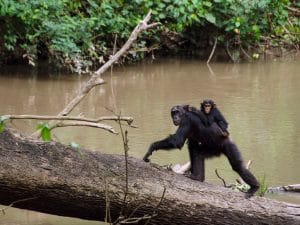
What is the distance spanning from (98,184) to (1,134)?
2.36 feet

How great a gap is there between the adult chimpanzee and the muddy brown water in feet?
3.31

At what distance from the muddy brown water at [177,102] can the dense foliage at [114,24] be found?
1.80 feet

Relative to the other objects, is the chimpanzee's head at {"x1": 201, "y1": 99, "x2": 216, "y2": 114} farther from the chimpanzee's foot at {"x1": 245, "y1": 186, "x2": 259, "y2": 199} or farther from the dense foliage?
the dense foliage

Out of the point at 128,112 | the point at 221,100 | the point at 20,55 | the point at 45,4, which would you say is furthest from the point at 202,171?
the point at 20,55

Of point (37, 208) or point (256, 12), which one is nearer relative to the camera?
point (37, 208)

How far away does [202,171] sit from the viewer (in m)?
5.57

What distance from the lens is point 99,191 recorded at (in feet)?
15.3

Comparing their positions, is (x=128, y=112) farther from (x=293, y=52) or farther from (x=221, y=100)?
(x=293, y=52)

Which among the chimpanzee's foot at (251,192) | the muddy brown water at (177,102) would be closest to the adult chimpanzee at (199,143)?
the chimpanzee's foot at (251,192)

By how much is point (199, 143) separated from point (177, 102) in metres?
5.36

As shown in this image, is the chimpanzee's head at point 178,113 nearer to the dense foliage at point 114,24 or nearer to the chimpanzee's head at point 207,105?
the chimpanzee's head at point 207,105

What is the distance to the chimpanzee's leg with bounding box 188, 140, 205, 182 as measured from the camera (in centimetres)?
554

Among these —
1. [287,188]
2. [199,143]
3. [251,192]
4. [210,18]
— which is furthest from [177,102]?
[251,192]

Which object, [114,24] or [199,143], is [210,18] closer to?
[114,24]
